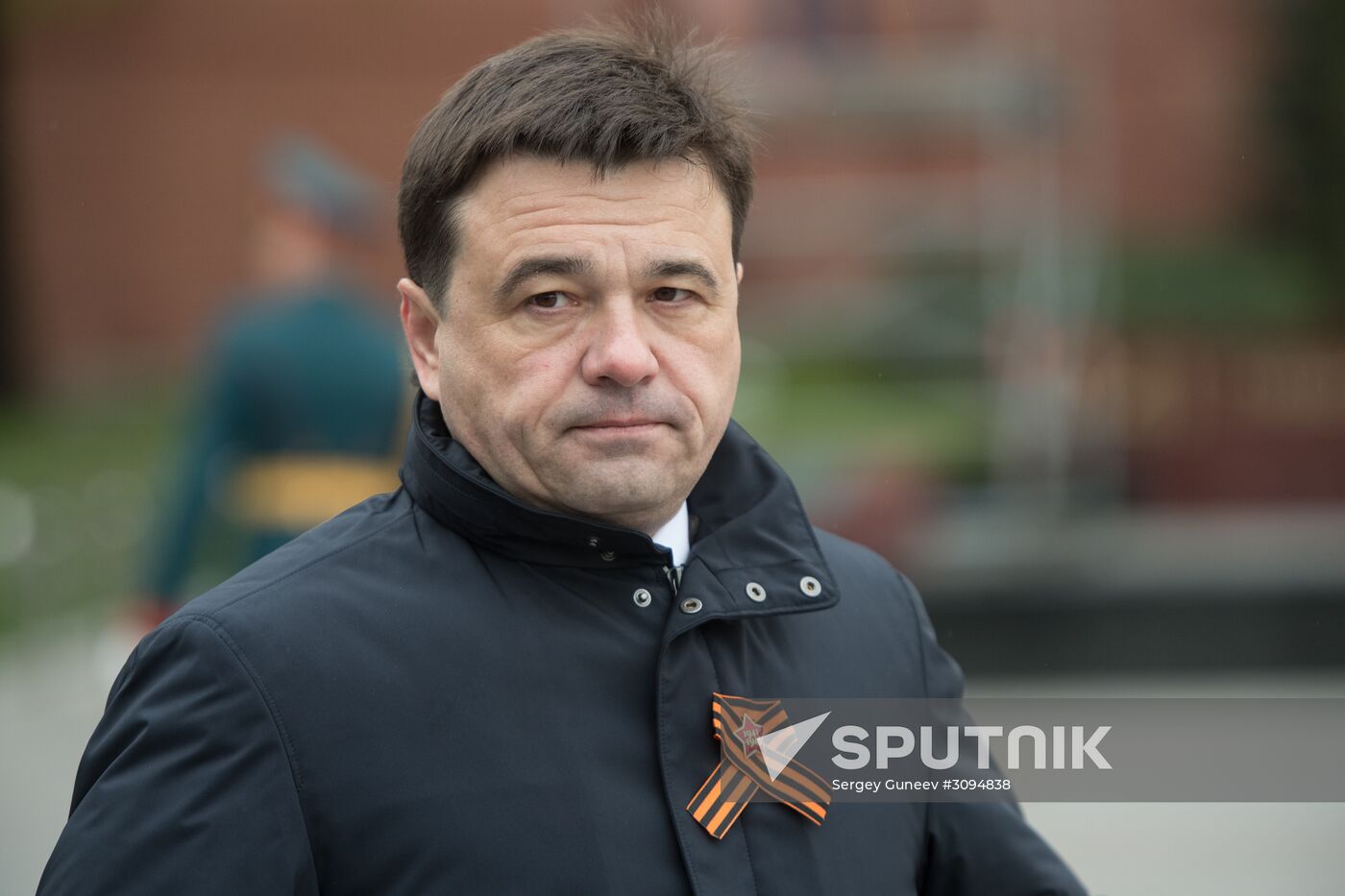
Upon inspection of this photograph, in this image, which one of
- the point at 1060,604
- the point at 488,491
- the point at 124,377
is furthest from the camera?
the point at 124,377

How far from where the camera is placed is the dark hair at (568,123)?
180 centimetres

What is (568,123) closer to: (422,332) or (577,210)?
(577,210)

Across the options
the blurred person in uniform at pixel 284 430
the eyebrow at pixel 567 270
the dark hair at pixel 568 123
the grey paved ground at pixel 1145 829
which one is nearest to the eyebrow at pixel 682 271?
the eyebrow at pixel 567 270

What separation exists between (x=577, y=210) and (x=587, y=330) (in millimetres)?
134

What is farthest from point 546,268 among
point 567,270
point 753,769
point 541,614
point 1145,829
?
point 1145,829

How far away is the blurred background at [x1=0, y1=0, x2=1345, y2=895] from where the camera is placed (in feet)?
19.4

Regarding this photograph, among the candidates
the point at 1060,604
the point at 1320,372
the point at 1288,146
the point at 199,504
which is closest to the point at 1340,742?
the point at 1060,604

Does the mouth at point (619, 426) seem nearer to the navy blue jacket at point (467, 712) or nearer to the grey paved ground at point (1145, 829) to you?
the navy blue jacket at point (467, 712)

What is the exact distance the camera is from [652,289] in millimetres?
1850

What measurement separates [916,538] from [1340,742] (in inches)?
89.5

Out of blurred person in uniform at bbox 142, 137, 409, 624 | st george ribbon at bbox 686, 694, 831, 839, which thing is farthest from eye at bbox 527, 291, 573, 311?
blurred person in uniform at bbox 142, 137, 409, 624

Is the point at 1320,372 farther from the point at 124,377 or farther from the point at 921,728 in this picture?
the point at 124,377

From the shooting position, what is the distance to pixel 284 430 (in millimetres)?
4699

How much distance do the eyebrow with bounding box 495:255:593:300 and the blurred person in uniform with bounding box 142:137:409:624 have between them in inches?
115
